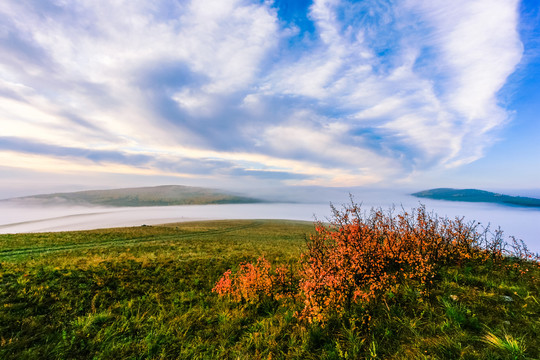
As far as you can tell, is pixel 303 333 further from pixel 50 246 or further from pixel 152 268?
pixel 50 246

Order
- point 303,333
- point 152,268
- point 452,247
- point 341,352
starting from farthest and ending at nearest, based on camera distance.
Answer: point 152,268
point 452,247
point 303,333
point 341,352

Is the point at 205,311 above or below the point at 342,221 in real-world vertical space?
below

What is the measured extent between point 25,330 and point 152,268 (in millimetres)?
6232

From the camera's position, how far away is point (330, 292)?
7.54 m

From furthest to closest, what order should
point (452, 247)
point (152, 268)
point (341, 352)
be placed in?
point (152, 268)
point (452, 247)
point (341, 352)

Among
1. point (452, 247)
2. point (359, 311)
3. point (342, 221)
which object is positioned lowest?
point (359, 311)

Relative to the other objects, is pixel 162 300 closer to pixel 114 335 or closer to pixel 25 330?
pixel 114 335

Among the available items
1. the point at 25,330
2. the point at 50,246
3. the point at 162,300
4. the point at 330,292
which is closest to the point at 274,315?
the point at 330,292

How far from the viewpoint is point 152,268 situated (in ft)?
43.3

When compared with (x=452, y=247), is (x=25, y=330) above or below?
below

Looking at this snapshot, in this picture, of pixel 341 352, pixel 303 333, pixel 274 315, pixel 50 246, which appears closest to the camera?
pixel 341 352

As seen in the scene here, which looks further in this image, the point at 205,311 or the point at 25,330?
the point at 205,311

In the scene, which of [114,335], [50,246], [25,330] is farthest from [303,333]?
[50,246]

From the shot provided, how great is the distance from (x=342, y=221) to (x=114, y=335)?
8741mm
